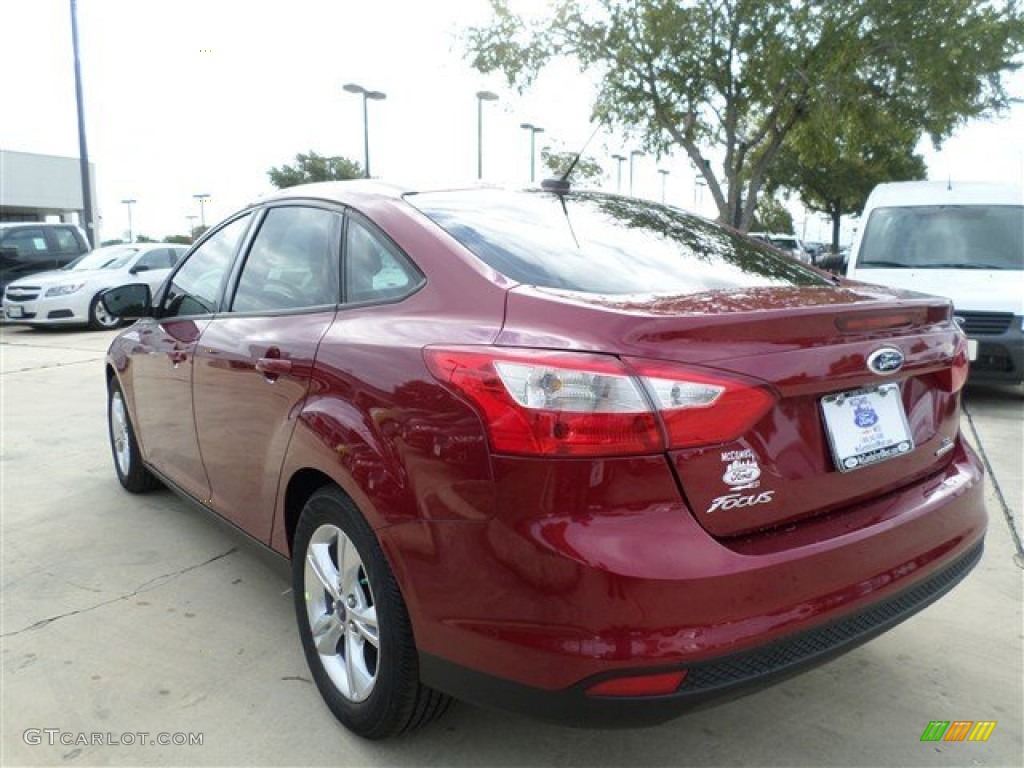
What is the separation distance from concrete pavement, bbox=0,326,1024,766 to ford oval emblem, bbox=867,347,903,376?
1.07 metres

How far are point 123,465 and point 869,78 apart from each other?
52.6 ft

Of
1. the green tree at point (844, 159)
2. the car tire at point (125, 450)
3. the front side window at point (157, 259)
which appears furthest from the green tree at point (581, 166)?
the car tire at point (125, 450)

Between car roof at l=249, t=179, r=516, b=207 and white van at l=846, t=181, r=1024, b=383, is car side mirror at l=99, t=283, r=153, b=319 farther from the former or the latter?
white van at l=846, t=181, r=1024, b=383

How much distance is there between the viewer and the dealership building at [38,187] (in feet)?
130

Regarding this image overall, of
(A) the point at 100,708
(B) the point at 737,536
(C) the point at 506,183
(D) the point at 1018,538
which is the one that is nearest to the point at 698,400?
(B) the point at 737,536

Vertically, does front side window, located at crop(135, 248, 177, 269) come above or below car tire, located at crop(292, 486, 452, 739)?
above

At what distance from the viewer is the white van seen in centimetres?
695

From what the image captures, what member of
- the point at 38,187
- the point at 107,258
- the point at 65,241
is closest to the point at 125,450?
the point at 107,258

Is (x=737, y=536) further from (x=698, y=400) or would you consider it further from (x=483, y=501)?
(x=483, y=501)

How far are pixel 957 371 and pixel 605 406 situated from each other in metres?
1.30

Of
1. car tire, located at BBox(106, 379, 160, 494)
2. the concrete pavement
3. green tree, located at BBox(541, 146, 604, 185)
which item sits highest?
green tree, located at BBox(541, 146, 604, 185)

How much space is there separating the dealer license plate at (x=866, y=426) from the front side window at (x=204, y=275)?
7.77 feet

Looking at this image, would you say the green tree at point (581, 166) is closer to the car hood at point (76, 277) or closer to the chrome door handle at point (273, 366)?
the car hood at point (76, 277)

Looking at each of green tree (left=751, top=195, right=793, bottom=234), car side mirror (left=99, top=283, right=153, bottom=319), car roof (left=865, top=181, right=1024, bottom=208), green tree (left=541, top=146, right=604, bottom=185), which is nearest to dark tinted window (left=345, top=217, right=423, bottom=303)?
car side mirror (left=99, top=283, right=153, bottom=319)
